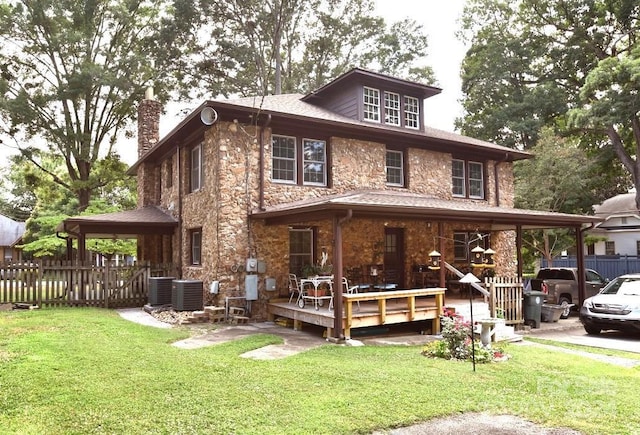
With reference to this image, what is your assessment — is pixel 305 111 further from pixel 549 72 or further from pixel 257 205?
pixel 549 72

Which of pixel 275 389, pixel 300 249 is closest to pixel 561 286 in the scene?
pixel 300 249

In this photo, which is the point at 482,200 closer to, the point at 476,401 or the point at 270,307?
the point at 270,307

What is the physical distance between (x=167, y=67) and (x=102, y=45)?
3980mm

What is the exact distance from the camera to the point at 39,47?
27438 mm

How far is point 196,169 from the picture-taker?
1550 centimetres

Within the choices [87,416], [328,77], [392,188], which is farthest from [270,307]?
[328,77]

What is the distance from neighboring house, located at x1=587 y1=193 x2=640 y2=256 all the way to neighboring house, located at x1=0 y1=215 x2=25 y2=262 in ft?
140

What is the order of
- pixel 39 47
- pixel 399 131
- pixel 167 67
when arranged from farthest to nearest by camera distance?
pixel 167 67 < pixel 39 47 < pixel 399 131

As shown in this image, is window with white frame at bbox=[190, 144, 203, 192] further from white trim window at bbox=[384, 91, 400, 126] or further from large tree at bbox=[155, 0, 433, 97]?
large tree at bbox=[155, 0, 433, 97]

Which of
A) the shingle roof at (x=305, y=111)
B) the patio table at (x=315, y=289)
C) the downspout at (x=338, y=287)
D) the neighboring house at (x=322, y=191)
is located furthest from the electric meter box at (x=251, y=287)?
the shingle roof at (x=305, y=111)

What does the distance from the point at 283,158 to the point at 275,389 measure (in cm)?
882

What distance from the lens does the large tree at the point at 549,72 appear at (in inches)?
992

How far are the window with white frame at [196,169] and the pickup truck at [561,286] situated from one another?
10866mm

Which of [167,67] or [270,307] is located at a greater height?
[167,67]
